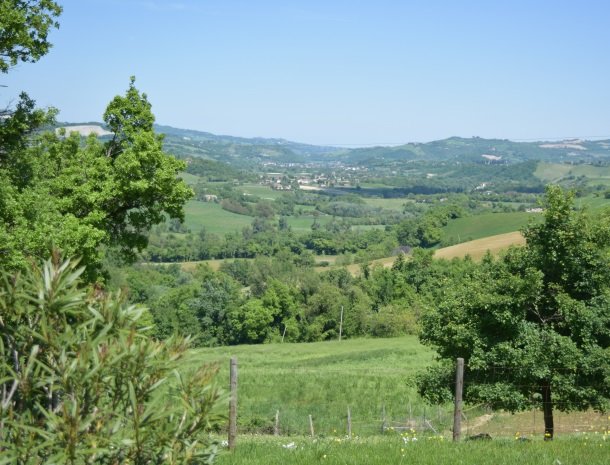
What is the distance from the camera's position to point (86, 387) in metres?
4.55

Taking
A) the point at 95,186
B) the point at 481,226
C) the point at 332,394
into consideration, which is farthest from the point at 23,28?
the point at 481,226

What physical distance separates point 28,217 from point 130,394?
14.5m

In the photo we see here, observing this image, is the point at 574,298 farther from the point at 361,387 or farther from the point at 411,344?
the point at 411,344

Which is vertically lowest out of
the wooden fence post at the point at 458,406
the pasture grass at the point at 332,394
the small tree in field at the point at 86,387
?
the pasture grass at the point at 332,394

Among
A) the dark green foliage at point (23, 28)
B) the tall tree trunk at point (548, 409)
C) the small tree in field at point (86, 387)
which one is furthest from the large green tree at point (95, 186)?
the small tree in field at point (86, 387)

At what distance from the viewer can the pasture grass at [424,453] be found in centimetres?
991

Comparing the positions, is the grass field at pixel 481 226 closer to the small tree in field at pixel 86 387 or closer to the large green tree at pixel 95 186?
the large green tree at pixel 95 186

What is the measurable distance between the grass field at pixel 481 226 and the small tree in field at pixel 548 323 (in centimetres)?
12829

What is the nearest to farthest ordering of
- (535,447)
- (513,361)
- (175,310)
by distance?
1. (535,447)
2. (513,361)
3. (175,310)

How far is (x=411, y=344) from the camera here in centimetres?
6378

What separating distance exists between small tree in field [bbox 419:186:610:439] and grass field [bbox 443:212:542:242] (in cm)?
12829

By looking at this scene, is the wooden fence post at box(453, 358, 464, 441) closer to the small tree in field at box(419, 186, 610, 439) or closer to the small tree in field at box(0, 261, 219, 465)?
the small tree in field at box(419, 186, 610, 439)

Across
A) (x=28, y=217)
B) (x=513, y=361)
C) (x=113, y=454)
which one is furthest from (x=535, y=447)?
(x=28, y=217)

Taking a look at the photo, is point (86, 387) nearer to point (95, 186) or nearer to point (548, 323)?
point (548, 323)
